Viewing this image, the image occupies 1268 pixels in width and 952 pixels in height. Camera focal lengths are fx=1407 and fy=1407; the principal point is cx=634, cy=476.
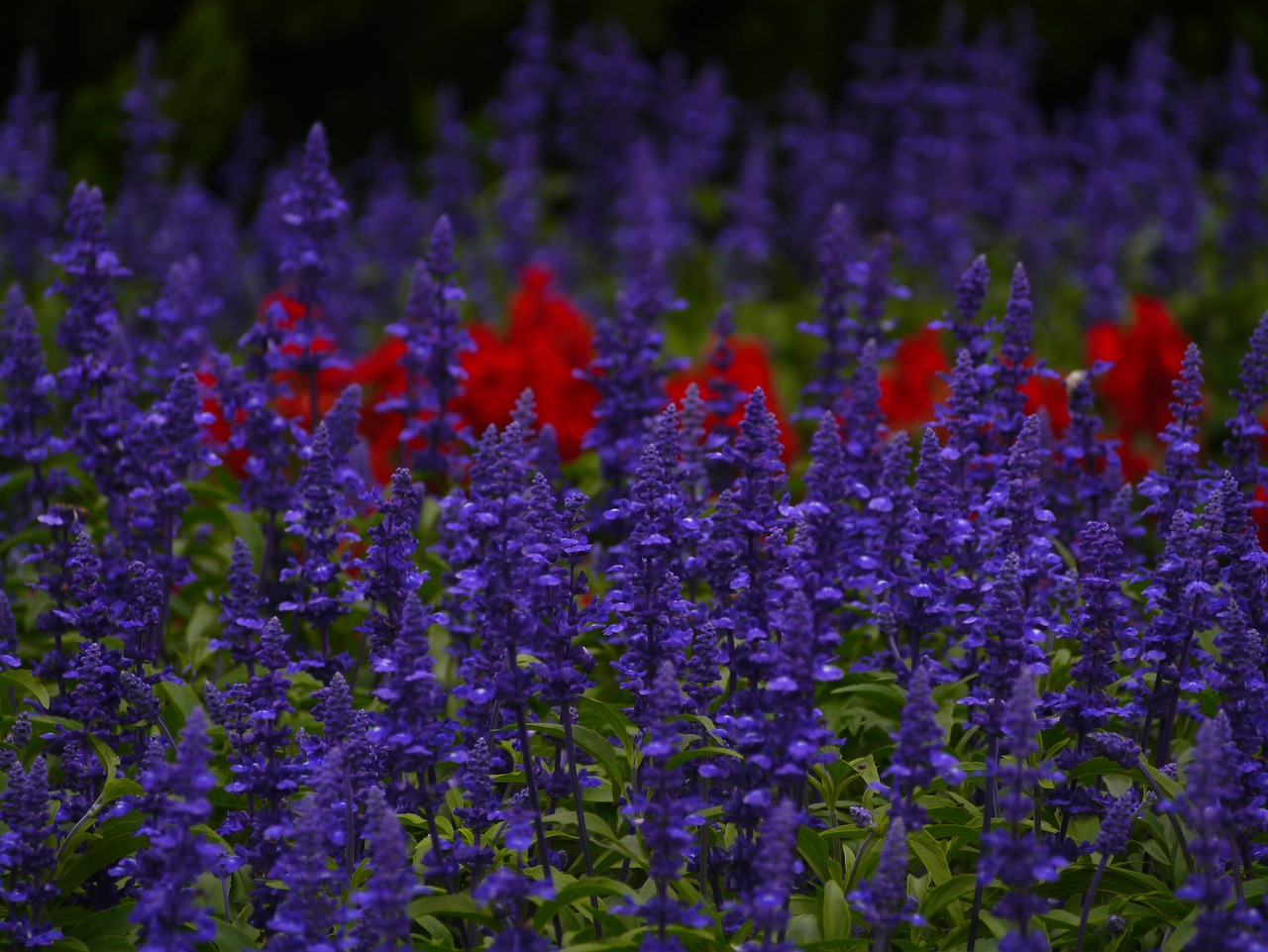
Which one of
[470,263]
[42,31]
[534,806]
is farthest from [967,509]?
[42,31]

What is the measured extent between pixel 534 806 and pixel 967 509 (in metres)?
1.78

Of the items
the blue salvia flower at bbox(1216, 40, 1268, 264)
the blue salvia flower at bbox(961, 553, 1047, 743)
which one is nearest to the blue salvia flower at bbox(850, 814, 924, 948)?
the blue salvia flower at bbox(961, 553, 1047, 743)

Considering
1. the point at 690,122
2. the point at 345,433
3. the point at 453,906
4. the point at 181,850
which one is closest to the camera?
the point at 181,850

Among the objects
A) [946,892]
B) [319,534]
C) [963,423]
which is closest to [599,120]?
[963,423]

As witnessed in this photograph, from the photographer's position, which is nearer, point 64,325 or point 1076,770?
point 1076,770

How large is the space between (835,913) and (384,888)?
4.21 ft

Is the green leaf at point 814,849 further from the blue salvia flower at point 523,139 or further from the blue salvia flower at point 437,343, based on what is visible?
the blue salvia flower at point 523,139

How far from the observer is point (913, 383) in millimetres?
8758

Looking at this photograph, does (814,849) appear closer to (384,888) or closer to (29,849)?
(384,888)

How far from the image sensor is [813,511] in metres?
3.70

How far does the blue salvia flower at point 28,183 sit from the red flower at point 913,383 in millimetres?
5548

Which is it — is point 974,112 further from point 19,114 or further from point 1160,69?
point 19,114

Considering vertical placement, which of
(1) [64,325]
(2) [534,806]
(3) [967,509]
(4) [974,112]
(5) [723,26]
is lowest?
(2) [534,806]

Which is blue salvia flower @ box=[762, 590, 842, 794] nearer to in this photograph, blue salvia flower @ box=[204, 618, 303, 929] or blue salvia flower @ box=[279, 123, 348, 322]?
blue salvia flower @ box=[204, 618, 303, 929]
